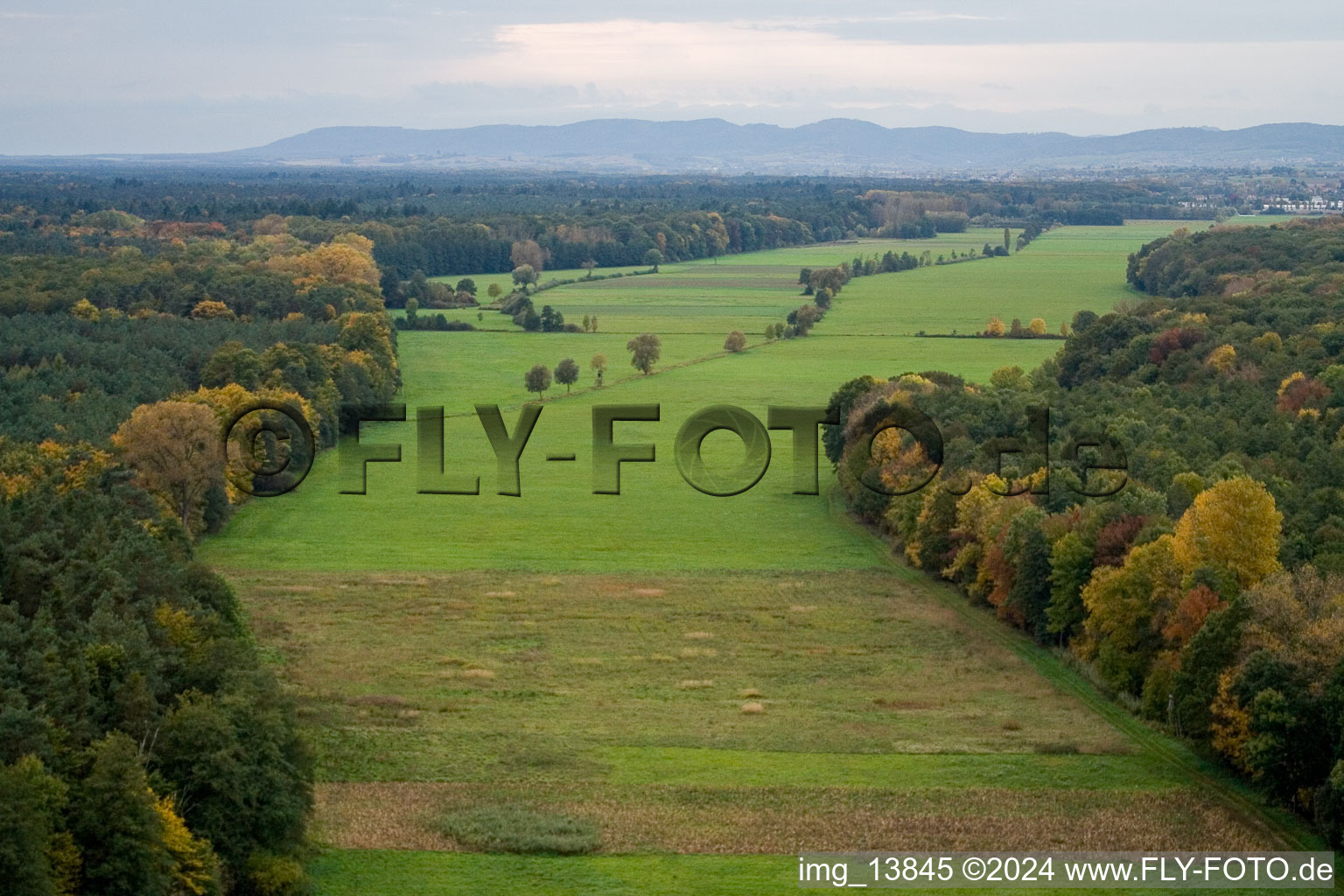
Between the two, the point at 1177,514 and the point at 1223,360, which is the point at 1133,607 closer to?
the point at 1177,514

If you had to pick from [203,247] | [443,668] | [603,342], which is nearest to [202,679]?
[443,668]

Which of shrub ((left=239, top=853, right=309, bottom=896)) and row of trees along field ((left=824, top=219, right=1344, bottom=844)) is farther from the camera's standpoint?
row of trees along field ((left=824, top=219, right=1344, bottom=844))

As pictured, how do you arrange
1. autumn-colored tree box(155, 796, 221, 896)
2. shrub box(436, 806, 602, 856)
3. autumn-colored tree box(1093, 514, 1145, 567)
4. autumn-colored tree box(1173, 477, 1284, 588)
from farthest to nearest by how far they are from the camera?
autumn-colored tree box(1093, 514, 1145, 567), autumn-colored tree box(1173, 477, 1284, 588), shrub box(436, 806, 602, 856), autumn-colored tree box(155, 796, 221, 896)

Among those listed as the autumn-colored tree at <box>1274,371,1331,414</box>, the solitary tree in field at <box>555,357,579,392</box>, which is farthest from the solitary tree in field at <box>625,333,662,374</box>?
the autumn-colored tree at <box>1274,371,1331,414</box>

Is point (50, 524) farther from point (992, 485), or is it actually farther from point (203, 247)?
point (203, 247)

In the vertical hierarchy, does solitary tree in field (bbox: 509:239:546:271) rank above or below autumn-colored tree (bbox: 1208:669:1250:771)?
above

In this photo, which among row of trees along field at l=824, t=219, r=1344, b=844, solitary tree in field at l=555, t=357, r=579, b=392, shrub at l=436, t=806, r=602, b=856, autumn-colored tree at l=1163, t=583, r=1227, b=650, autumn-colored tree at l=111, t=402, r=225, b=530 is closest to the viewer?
shrub at l=436, t=806, r=602, b=856

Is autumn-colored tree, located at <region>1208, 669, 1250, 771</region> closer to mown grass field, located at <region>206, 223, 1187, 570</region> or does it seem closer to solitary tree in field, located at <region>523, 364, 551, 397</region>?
mown grass field, located at <region>206, 223, 1187, 570</region>
